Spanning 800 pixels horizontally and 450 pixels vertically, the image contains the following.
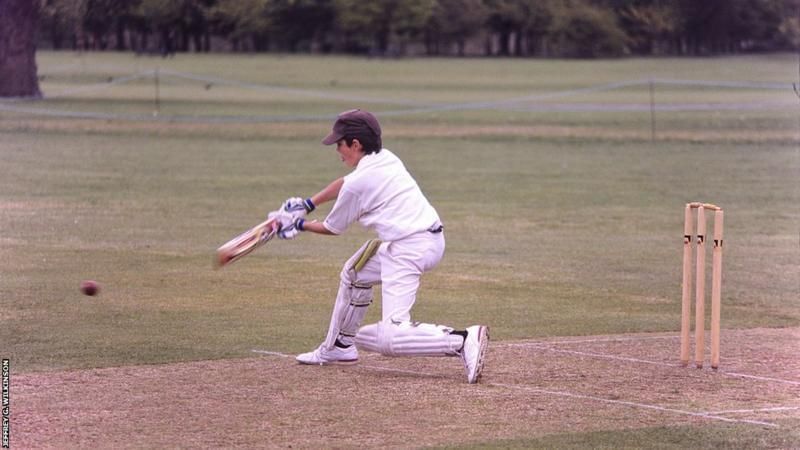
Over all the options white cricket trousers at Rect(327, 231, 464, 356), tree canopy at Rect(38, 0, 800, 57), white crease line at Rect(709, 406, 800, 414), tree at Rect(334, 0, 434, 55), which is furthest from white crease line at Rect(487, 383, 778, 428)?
tree at Rect(334, 0, 434, 55)

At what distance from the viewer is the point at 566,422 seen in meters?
8.59

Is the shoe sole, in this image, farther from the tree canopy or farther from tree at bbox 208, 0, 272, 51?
the tree canopy

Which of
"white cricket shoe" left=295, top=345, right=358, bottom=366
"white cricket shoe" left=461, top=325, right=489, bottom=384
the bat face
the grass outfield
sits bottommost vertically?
the grass outfield

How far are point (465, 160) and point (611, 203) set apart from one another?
7.96 m

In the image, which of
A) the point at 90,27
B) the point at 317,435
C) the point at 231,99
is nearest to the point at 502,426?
the point at 317,435

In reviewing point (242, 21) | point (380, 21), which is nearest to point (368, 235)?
point (242, 21)

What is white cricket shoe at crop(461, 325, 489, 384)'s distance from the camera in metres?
9.44

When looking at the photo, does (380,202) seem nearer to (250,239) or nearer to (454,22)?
(250,239)

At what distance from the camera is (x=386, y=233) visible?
970 centimetres

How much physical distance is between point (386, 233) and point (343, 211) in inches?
13.7

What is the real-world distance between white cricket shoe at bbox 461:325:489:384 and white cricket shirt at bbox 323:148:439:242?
0.84 meters

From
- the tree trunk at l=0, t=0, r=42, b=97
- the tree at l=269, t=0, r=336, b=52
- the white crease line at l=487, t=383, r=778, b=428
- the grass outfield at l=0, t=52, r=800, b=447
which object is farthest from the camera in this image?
the tree at l=269, t=0, r=336, b=52

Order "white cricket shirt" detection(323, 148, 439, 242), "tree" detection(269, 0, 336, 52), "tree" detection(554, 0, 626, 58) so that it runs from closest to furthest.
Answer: "white cricket shirt" detection(323, 148, 439, 242) → "tree" detection(269, 0, 336, 52) → "tree" detection(554, 0, 626, 58)

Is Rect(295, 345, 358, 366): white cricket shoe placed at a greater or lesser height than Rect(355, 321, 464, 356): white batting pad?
lesser
